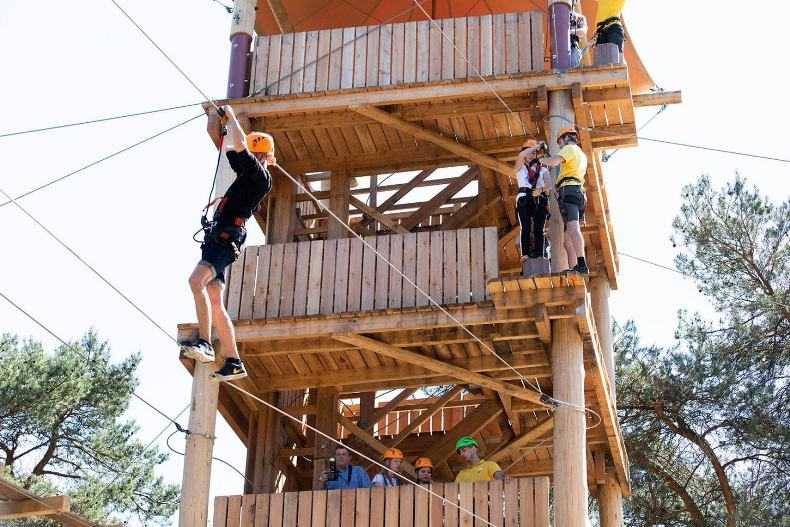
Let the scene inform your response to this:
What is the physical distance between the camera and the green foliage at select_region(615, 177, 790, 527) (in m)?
24.7

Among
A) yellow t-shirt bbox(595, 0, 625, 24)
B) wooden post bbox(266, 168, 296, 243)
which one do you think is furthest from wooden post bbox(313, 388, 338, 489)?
yellow t-shirt bbox(595, 0, 625, 24)

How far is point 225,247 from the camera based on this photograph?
13.2 meters

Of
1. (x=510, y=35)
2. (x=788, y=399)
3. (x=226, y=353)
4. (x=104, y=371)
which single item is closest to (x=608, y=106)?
(x=510, y=35)

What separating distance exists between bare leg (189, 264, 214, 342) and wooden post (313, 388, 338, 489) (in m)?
6.56

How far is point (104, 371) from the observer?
88.8ft

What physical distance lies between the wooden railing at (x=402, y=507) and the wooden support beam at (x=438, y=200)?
192 inches

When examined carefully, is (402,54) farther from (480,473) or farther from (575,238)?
(480,473)

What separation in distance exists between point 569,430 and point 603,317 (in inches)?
175

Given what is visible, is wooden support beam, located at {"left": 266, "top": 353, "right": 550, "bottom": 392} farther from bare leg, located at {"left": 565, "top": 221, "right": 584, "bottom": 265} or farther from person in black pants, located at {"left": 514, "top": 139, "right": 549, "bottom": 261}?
bare leg, located at {"left": 565, "top": 221, "right": 584, "bottom": 265}

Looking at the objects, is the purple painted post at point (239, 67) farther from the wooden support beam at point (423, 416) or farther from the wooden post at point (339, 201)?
the wooden support beam at point (423, 416)

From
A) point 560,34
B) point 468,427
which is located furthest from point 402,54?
point 468,427

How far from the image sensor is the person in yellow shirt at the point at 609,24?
719 inches

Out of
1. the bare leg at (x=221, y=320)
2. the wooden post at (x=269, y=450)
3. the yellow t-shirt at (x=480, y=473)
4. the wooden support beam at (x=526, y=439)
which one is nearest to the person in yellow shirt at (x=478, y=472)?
the yellow t-shirt at (x=480, y=473)

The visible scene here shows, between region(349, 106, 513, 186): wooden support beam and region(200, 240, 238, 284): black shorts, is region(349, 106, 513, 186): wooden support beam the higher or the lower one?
the higher one
